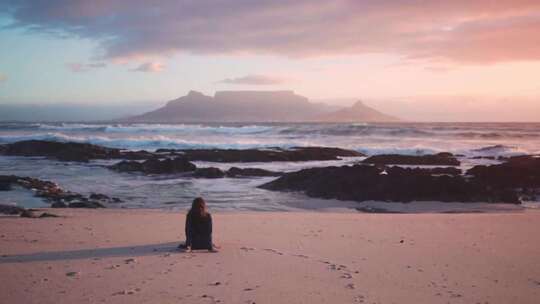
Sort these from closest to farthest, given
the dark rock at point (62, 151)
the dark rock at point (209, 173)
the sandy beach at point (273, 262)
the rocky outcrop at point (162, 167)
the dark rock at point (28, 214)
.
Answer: the sandy beach at point (273, 262) < the dark rock at point (28, 214) < the dark rock at point (209, 173) < the rocky outcrop at point (162, 167) < the dark rock at point (62, 151)

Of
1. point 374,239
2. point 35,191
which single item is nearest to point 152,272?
point 374,239

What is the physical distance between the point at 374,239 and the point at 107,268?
392 cm

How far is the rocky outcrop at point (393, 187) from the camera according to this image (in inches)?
536

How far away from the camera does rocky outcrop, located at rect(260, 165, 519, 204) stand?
1361 centimetres

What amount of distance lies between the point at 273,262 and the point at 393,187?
8970mm

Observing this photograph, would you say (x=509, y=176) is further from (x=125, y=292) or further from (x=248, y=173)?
(x=125, y=292)

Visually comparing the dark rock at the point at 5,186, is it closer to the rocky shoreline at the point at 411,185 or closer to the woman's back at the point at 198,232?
the rocky shoreline at the point at 411,185

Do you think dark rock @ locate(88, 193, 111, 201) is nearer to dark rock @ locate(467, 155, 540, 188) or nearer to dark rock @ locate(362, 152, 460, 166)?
dark rock @ locate(467, 155, 540, 188)

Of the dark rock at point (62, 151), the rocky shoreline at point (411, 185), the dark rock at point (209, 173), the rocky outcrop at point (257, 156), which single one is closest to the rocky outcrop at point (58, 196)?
the rocky shoreline at point (411, 185)

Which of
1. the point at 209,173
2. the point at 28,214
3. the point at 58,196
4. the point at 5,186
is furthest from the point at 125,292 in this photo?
the point at 209,173

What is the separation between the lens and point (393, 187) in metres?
14.2

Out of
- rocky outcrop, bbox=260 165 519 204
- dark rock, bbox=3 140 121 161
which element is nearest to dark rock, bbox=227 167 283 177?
rocky outcrop, bbox=260 165 519 204

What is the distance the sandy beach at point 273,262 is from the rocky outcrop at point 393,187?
176 inches

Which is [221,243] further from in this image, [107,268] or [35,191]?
[35,191]
